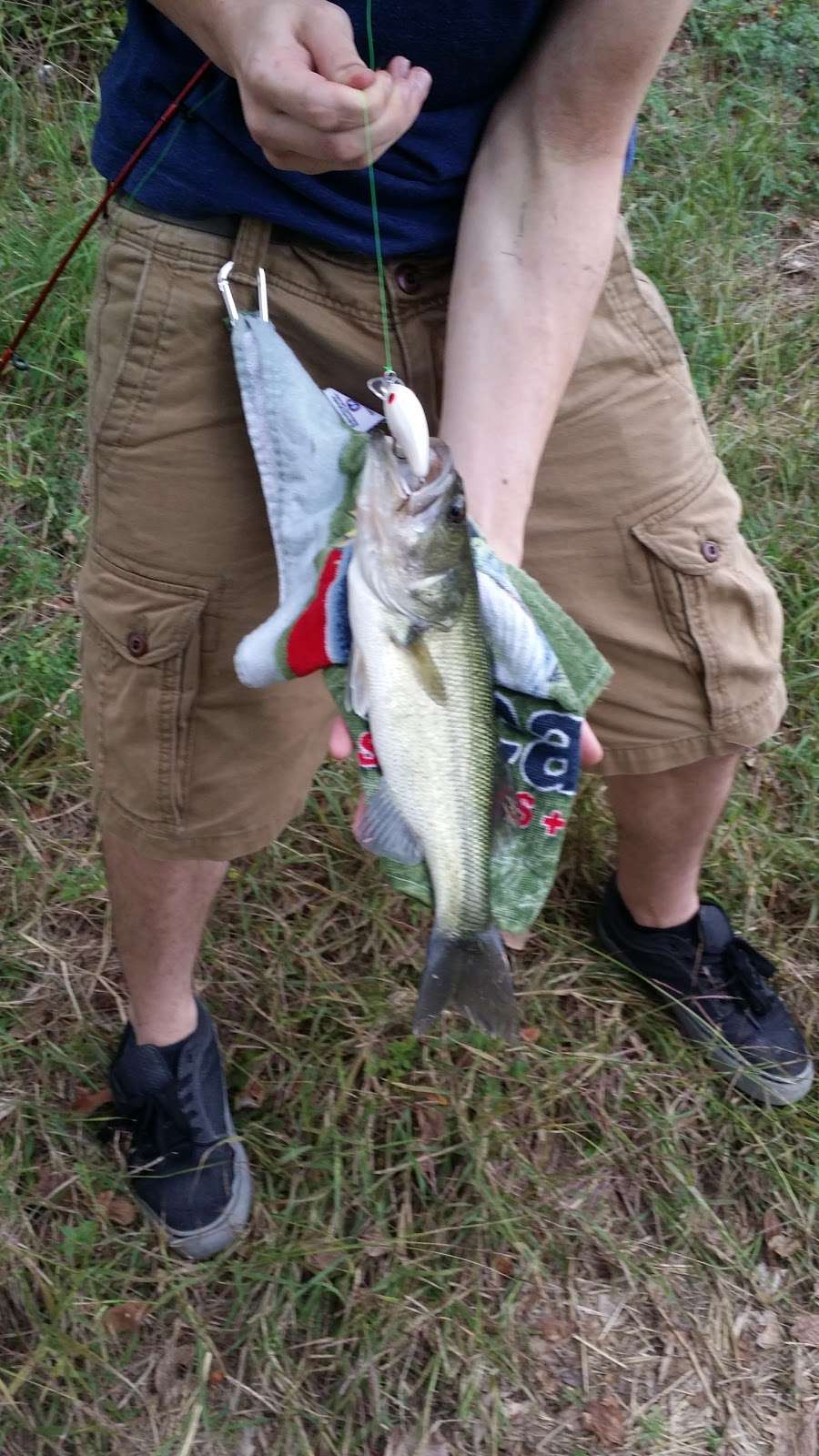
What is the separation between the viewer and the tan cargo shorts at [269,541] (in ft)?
5.59

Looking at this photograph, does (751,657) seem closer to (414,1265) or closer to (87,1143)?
(414,1265)

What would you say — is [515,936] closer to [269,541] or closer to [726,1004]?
[269,541]

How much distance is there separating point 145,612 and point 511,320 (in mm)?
672

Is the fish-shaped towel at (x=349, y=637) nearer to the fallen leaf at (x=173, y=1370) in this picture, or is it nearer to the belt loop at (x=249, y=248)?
the belt loop at (x=249, y=248)

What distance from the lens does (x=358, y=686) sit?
152cm

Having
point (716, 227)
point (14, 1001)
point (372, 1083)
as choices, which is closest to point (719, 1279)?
point (372, 1083)

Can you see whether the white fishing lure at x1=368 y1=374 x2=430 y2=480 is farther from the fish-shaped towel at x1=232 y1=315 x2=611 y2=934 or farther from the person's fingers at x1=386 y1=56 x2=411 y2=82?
the person's fingers at x1=386 y1=56 x2=411 y2=82

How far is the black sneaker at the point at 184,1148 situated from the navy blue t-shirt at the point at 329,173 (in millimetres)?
1487

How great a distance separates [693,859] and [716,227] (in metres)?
2.70

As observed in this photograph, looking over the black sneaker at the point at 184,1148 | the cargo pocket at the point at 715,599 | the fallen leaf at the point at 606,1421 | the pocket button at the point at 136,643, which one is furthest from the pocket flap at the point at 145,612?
the fallen leaf at the point at 606,1421

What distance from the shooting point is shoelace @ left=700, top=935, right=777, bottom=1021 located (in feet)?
8.48

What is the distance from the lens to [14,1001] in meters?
2.58

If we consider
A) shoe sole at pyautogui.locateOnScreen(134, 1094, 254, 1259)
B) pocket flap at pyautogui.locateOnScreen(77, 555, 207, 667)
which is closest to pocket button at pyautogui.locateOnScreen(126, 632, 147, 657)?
pocket flap at pyautogui.locateOnScreen(77, 555, 207, 667)

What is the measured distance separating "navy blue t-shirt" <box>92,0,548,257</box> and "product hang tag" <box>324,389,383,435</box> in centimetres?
20
